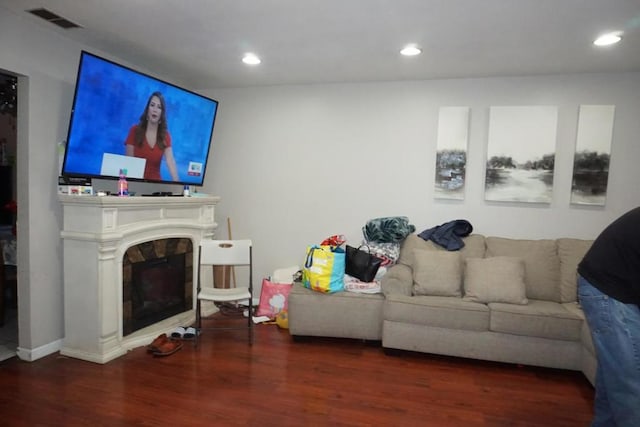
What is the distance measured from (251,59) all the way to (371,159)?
1512 millimetres

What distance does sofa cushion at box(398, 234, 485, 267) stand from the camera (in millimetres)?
3467

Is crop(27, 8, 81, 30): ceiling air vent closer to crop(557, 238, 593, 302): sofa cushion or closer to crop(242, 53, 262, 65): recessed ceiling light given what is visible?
crop(242, 53, 262, 65): recessed ceiling light

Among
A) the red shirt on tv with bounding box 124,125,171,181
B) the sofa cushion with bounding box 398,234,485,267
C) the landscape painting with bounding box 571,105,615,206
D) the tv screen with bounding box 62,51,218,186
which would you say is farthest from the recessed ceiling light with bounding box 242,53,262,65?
the landscape painting with bounding box 571,105,615,206

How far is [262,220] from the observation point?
4191 mm

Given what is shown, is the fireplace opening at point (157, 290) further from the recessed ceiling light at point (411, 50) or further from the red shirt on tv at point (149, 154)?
the recessed ceiling light at point (411, 50)

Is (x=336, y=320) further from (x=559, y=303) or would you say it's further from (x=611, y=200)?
(x=611, y=200)

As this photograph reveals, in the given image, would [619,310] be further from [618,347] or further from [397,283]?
[397,283]

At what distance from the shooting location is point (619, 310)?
1.46m

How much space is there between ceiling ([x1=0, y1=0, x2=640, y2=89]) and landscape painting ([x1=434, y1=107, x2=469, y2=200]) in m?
0.38

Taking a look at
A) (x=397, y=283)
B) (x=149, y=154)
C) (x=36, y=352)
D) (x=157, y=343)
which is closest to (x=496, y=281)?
(x=397, y=283)

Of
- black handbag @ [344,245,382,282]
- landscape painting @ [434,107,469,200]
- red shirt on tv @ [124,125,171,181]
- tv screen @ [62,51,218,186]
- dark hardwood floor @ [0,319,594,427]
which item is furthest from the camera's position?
landscape painting @ [434,107,469,200]

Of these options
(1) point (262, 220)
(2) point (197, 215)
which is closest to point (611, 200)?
(1) point (262, 220)

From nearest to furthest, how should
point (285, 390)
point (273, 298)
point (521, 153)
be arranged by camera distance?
point (285, 390) < point (521, 153) < point (273, 298)

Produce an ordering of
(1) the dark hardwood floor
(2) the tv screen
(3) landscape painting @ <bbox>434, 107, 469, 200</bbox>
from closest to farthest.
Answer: (1) the dark hardwood floor, (2) the tv screen, (3) landscape painting @ <bbox>434, 107, 469, 200</bbox>
